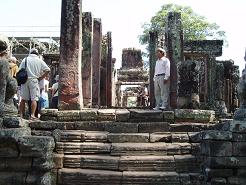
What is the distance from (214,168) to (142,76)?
19.0m

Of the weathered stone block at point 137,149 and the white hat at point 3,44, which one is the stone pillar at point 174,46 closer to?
the weathered stone block at point 137,149

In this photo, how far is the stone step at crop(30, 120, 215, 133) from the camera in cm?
785

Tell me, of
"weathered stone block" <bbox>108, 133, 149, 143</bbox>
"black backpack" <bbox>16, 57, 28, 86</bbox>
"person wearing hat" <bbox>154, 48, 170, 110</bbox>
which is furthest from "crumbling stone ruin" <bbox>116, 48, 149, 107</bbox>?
"weathered stone block" <bbox>108, 133, 149, 143</bbox>

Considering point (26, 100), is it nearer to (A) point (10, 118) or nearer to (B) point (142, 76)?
(A) point (10, 118)

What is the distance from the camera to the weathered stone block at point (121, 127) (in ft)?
25.7

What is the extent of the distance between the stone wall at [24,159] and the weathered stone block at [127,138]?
151cm

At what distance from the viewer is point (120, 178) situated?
20.5 feet

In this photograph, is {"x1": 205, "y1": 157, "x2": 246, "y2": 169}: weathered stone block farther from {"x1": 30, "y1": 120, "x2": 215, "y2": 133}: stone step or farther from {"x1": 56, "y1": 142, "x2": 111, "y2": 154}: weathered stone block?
{"x1": 30, "y1": 120, "x2": 215, "y2": 133}: stone step

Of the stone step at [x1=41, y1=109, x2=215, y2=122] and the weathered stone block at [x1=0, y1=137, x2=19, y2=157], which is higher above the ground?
the stone step at [x1=41, y1=109, x2=215, y2=122]

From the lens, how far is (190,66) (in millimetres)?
9438

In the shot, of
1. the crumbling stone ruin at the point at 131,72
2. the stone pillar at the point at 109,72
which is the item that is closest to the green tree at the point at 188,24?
the crumbling stone ruin at the point at 131,72

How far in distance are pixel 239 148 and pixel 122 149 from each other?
78.8 inches

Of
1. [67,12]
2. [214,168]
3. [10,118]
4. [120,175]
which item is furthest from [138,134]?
[67,12]

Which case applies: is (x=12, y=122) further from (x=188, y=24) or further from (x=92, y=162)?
(x=188, y=24)
